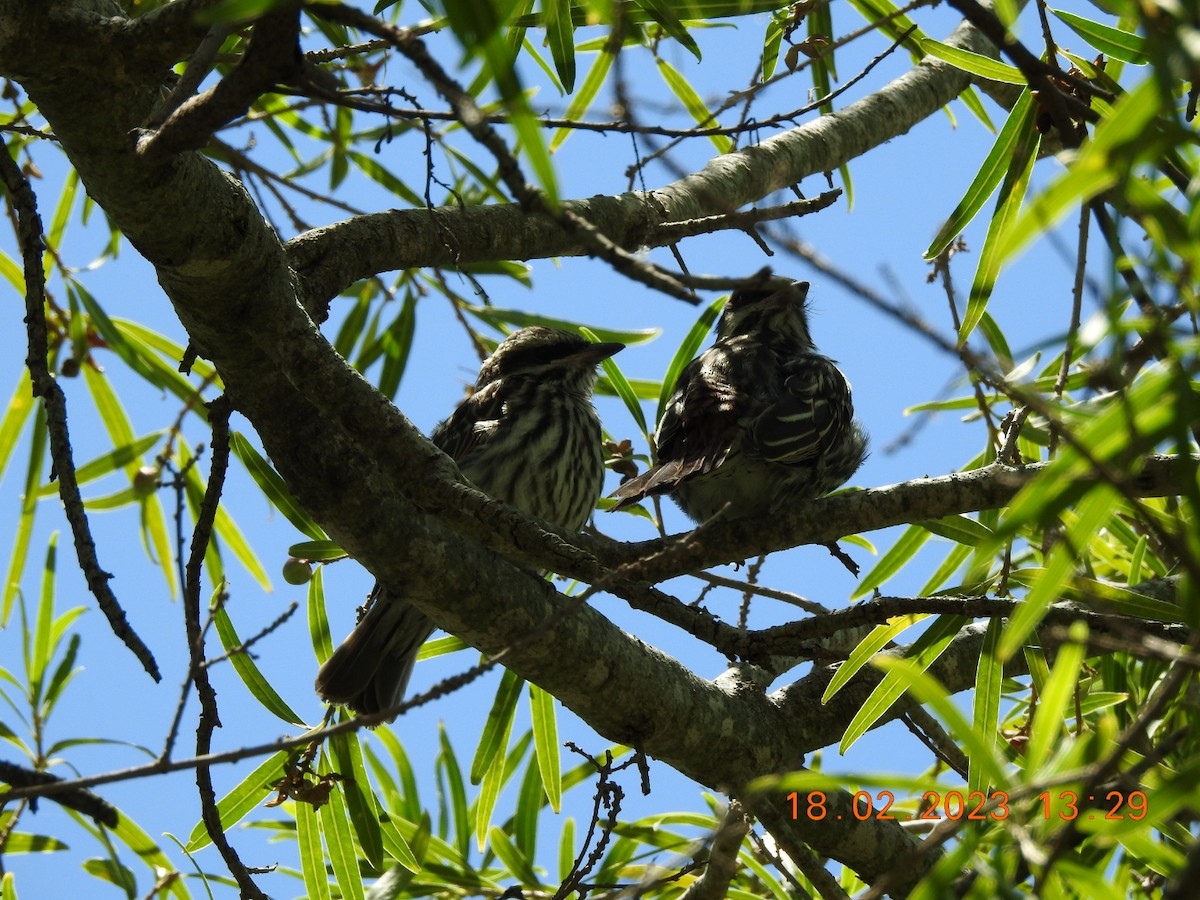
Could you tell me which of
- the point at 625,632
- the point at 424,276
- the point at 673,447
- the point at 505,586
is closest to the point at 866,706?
the point at 625,632

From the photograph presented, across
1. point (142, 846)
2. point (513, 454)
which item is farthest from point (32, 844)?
point (513, 454)

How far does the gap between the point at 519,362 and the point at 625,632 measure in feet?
6.49

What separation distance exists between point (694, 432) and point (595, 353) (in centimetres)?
87

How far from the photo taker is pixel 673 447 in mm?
3941

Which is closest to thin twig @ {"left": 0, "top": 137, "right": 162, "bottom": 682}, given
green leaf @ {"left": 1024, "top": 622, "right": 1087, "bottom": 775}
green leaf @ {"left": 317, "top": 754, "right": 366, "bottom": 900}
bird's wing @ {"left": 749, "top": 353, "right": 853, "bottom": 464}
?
green leaf @ {"left": 317, "top": 754, "right": 366, "bottom": 900}

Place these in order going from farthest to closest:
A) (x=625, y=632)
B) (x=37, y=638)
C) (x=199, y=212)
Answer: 1. (x=37, y=638)
2. (x=625, y=632)
3. (x=199, y=212)

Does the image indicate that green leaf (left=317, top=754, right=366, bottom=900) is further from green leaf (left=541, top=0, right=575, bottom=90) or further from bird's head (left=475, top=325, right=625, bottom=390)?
green leaf (left=541, top=0, right=575, bottom=90)

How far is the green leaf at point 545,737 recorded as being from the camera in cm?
396

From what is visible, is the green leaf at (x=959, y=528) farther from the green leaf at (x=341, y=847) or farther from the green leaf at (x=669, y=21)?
the green leaf at (x=341, y=847)

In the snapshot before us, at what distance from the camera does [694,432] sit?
12.7 ft

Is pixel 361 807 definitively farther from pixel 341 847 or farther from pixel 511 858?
pixel 511 858

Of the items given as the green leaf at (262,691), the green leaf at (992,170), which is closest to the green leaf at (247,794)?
the green leaf at (262,691)

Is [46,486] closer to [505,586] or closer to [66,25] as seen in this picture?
[505,586]

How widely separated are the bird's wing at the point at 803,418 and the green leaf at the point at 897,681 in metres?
0.83
